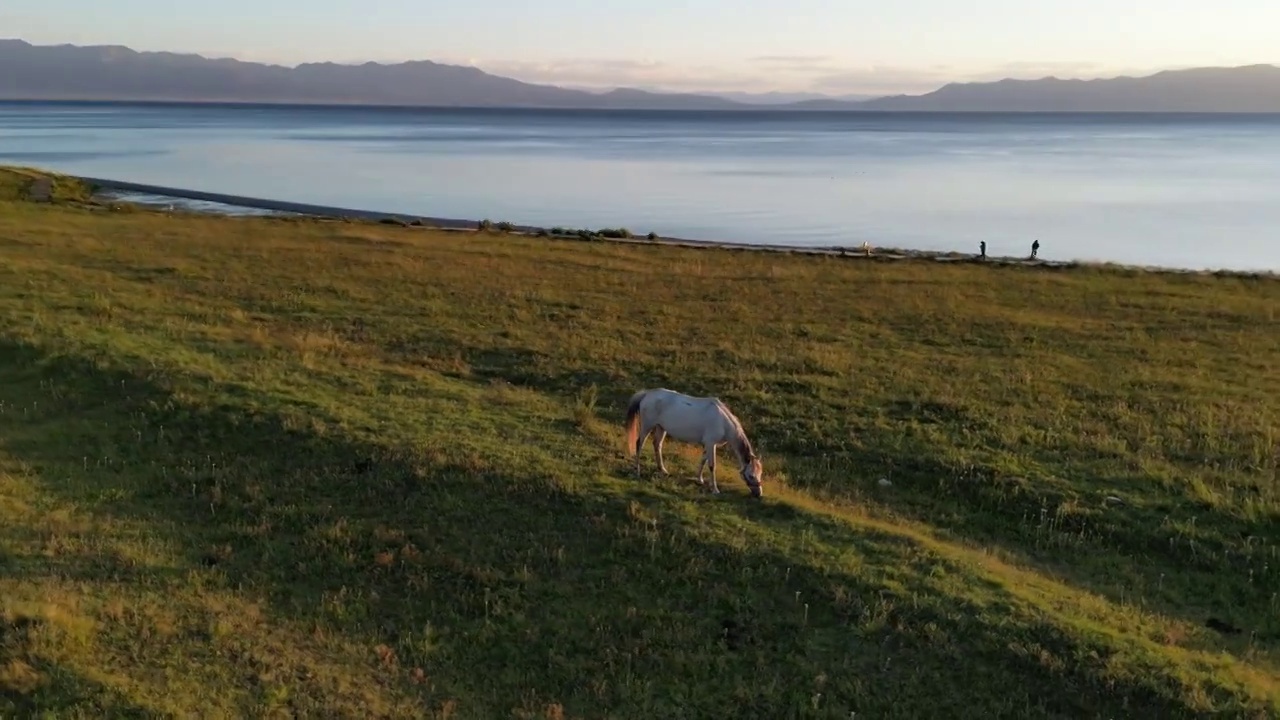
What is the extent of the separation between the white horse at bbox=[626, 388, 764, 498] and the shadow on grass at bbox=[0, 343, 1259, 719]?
21.2 inches

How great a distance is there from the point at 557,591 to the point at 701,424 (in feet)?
10.9

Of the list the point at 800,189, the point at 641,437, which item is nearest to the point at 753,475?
the point at 641,437

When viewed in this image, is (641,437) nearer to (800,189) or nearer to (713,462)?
(713,462)

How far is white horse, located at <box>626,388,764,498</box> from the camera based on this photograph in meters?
13.0

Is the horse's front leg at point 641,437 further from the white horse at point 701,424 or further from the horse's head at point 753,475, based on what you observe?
the horse's head at point 753,475

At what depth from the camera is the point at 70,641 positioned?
8984 millimetres

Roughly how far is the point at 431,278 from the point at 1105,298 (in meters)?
22.5

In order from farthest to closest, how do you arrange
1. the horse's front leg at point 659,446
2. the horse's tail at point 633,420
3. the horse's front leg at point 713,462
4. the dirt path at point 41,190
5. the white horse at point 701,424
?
the dirt path at point 41,190
the horse's front leg at point 659,446
the horse's tail at point 633,420
the horse's front leg at point 713,462
the white horse at point 701,424

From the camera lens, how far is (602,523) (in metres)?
12.0

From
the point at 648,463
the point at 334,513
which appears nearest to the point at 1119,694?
the point at 648,463

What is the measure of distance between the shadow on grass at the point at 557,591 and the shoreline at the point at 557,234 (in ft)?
121

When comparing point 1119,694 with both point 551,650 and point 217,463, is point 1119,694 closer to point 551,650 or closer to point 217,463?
point 551,650

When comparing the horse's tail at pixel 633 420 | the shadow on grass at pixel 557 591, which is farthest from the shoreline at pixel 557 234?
the shadow on grass at pixel 557 591

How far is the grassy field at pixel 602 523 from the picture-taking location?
916cm
